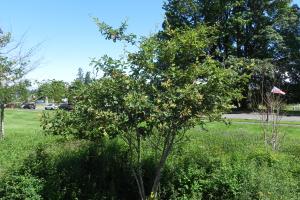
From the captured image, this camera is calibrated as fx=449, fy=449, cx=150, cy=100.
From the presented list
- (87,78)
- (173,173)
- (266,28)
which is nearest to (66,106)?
(87,78)

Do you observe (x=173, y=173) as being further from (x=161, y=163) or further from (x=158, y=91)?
(x=158, y=91)

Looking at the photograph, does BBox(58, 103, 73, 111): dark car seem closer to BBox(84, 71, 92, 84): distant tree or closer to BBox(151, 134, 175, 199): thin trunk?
BBox(84, 71, 92, 84): distant tree

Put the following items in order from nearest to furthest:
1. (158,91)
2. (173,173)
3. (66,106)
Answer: (158,91) → (66,106) → (173,173)

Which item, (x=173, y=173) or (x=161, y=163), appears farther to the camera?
(x=173, y=173)

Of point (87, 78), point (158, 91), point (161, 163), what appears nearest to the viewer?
point (158, 91)

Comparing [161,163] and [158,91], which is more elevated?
[158,91]

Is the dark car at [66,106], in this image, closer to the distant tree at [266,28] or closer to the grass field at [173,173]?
the grass field at [173,173]

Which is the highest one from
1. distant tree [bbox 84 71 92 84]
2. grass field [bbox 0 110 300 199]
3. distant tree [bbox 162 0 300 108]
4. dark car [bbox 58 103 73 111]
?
distant tree [bbox 162 0 300 108]

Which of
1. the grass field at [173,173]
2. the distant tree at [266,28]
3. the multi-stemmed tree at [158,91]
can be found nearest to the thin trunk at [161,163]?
the multi-stemmed tree at [158,91]

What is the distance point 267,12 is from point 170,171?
42.4 meters

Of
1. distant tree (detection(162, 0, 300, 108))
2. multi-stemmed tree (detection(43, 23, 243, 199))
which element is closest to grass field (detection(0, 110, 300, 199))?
multi-stemmed tree (detection(43, 23, 243, 199))

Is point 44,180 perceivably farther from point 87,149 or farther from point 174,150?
point 174,150

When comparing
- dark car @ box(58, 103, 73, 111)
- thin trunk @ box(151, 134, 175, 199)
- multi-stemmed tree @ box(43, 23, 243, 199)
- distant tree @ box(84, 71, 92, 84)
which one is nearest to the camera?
multi-stemmed tree @ box(43, 23, 243, 199)

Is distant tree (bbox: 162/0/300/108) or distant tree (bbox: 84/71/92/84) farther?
distant tree (bbox: 162/0/300/108)
